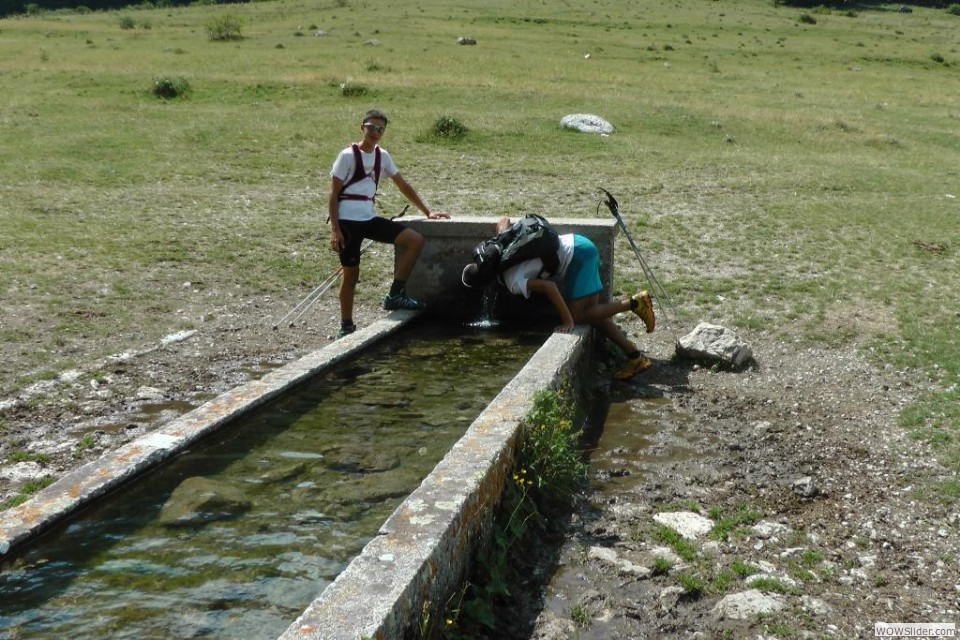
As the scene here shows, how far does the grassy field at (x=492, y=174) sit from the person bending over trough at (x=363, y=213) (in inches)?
82.9

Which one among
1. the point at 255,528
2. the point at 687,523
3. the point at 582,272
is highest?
the point at 582,272

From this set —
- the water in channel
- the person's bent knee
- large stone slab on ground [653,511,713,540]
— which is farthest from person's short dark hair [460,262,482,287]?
large stone slab on ground [653,511,713,540]

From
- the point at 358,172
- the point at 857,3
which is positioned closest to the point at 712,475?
the point at 358,172

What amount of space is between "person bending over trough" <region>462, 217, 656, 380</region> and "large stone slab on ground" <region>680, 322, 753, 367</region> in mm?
624

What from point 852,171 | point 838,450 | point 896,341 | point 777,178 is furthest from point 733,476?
point 852,171

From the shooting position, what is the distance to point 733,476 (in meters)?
6.98

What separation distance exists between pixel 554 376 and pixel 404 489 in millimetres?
1762

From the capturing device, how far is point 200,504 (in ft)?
18.2

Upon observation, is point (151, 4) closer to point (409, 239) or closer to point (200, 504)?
point (409, 239)

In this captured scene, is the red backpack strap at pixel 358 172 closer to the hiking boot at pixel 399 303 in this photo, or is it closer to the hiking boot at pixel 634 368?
the hiking boot at pixel 399 303

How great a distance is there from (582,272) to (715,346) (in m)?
1.52

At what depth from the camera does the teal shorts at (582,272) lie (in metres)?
9.38

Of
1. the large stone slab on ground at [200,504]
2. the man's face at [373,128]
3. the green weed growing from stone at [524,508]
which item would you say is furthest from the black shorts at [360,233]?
the large stone slab on ground at [200,504]

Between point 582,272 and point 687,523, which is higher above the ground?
point 582,272
